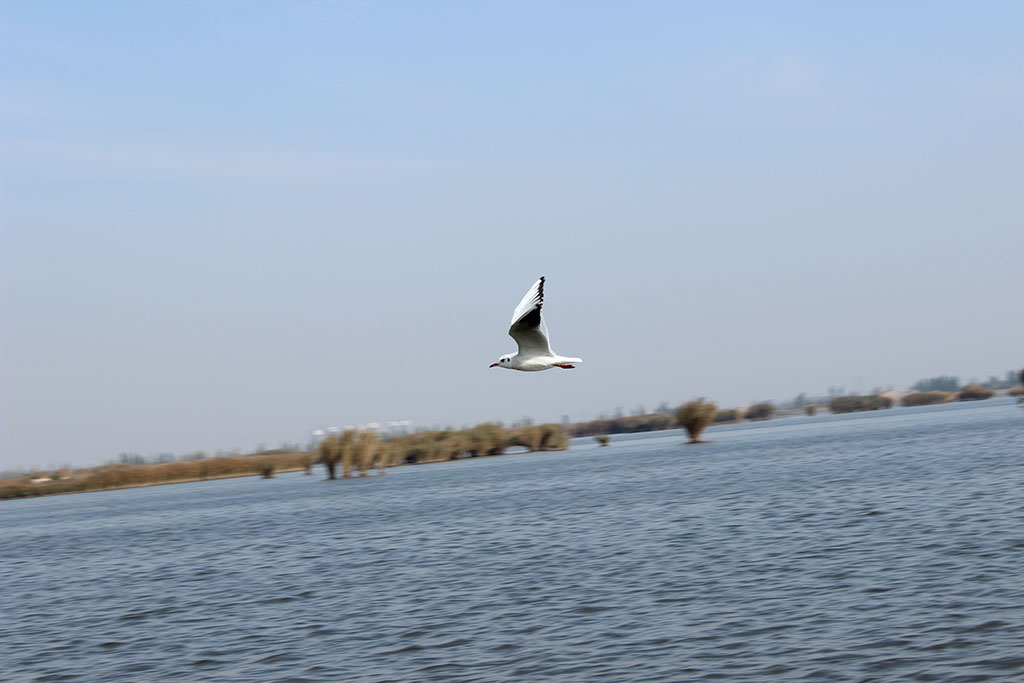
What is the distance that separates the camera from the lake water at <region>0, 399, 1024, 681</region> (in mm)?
15398

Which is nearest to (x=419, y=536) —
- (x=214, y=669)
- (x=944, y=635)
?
(x=214, y=669)

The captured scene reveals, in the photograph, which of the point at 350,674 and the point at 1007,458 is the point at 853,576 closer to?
the point at 350,674

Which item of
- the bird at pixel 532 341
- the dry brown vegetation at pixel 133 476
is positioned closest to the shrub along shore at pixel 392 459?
the dry brown vegetation at pixel 133 476

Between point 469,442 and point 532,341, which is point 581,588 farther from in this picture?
point 469,442

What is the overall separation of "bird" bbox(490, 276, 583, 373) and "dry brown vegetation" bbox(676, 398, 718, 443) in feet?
215

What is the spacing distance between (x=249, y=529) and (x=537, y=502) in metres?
12.2

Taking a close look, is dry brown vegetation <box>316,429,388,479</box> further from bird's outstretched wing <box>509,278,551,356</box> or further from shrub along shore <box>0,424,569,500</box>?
bird's outstretched wing <box>509,278,551,356</box>

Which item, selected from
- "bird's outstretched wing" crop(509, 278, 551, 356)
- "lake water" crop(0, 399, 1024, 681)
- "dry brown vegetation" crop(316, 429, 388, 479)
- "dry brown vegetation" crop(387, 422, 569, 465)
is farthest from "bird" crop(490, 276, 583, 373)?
A: "dry brown vegetation" crop(387, 422, 569, 465)

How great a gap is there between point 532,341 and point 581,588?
768 centimetres

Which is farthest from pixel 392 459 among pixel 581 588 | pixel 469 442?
pixel 581 588

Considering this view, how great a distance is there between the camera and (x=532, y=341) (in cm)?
1575

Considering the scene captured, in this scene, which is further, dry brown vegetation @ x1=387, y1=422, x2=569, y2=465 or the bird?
dry brown vegetation @ x1=387, y1=422, x2=569, y2=465

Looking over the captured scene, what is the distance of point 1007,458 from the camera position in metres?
40.6

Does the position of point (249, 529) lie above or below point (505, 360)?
below
